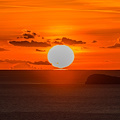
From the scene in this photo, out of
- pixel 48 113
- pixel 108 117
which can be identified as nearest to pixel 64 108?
pixel 48 113

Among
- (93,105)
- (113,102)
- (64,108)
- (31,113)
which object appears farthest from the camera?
(113,102)

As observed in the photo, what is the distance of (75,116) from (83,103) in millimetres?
14248

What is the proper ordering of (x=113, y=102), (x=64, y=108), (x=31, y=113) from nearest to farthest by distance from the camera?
(x=31, y=113)
(x=64, y=108)
(x=113, y=102)

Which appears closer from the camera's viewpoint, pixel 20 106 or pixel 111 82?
pixel 20 106

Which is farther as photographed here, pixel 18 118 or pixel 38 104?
pixel 38 104

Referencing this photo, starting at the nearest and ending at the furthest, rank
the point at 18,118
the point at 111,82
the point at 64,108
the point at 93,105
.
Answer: the point at 18,118
the point at 64,108
the point at 93,105
the point at 111,82

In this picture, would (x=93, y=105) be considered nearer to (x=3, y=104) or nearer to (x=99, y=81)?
(x=3, y=104)

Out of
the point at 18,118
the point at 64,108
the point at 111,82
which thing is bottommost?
the point at 18,118

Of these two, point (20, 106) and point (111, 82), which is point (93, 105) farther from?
point (111, 82)

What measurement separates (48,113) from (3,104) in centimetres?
1118

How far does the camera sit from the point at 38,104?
60.7 m

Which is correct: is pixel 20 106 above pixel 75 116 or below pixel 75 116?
above

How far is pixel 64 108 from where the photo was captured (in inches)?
2170

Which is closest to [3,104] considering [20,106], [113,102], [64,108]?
[20,106]
